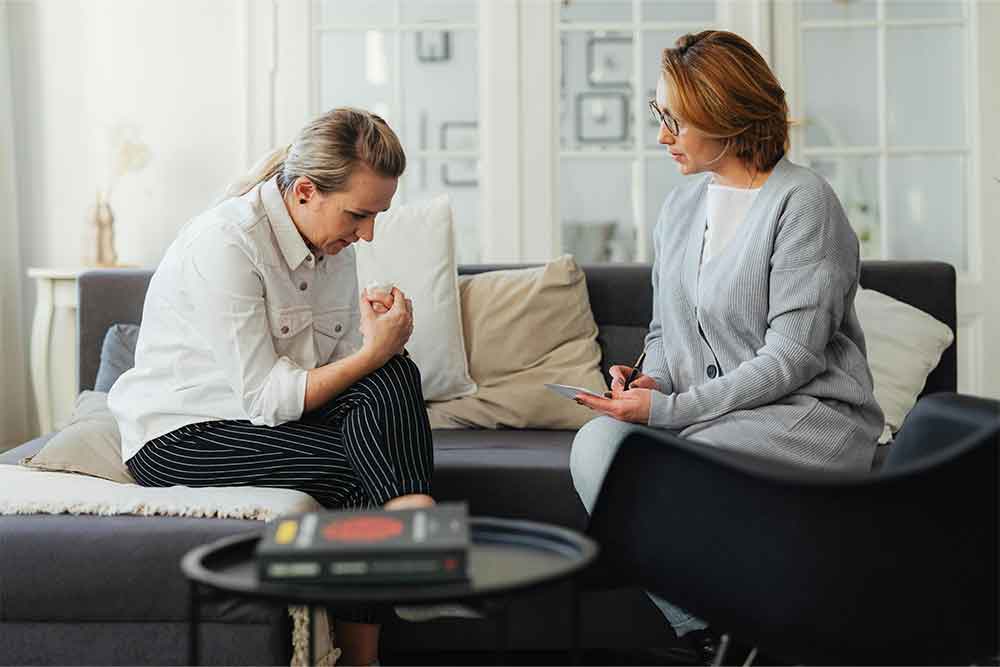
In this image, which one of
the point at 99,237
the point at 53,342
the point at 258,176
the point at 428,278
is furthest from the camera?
the point at 99,237

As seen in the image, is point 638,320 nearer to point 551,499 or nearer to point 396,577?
point 551,499

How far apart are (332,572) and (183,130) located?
334cm


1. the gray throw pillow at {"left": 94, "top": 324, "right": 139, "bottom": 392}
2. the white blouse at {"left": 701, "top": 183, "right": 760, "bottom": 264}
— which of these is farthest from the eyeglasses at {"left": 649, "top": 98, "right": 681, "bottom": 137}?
the gray throw pillow at {"left": 94, "top": 324, "right": 139, "bottom": 392}

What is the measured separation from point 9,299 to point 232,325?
262cm

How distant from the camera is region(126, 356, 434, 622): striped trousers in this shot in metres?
1.96

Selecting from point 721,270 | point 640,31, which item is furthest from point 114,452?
point 640,31

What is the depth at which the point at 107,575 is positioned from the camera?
1865 millimetres

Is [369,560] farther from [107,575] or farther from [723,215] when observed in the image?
[723,215]

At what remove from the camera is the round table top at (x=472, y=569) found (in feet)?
3.74

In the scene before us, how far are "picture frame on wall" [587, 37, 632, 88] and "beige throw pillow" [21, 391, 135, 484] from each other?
2.38 metres

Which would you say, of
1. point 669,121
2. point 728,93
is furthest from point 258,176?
point 728,93

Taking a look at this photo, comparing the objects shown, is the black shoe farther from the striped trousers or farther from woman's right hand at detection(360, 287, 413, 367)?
woman's right hand at detection(360, 287, 413, 367)

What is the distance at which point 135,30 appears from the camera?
13.8 ft

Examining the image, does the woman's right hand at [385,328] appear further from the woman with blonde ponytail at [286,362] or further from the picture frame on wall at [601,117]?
the picture frame on wall at [601,117]
